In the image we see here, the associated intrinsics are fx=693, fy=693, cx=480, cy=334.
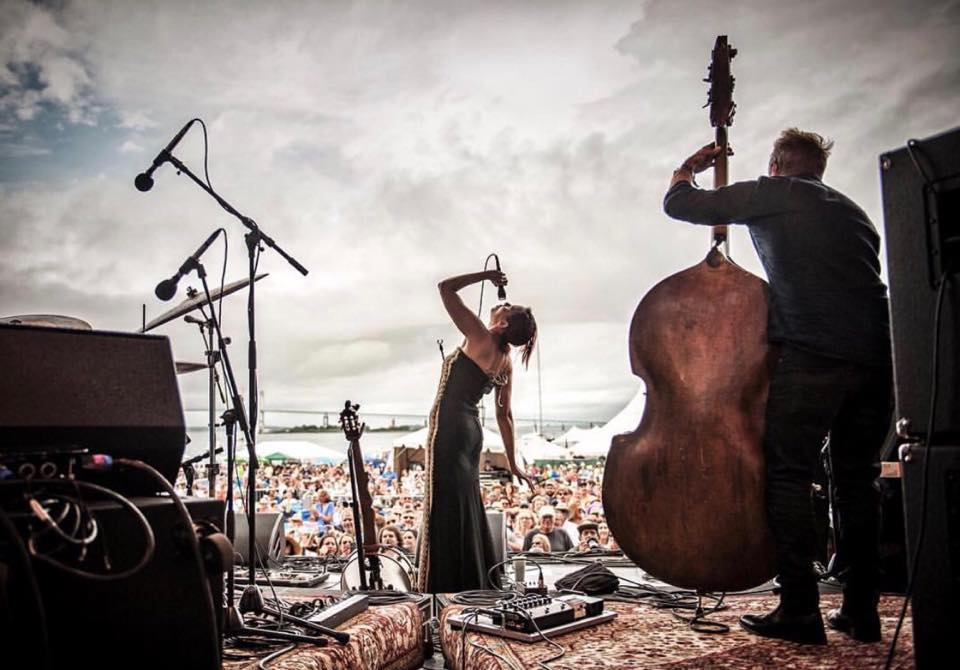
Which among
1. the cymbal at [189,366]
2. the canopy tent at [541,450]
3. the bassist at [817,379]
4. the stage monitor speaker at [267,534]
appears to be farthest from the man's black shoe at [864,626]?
the canopy tent at [541,450]

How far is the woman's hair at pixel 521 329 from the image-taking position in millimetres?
3480

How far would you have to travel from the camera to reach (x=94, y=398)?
1.23 metres

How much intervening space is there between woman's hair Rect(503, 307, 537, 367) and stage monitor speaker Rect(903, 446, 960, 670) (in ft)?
7.93

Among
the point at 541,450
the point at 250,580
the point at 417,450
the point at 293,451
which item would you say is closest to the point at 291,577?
the point at 250,580

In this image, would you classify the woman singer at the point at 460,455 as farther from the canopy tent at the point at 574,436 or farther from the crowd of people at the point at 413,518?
the canopy tent at the point at 574,436

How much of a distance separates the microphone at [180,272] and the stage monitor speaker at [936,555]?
246cm

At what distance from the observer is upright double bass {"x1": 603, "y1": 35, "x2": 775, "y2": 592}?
1860 millimetres

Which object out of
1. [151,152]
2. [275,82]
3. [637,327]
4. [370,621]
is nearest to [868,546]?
[637,327]

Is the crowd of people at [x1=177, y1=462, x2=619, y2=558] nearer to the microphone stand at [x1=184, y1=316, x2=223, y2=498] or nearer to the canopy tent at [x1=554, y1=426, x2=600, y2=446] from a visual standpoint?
the microphone stand at [x1=184, y1=316, x2=223, y2=498]

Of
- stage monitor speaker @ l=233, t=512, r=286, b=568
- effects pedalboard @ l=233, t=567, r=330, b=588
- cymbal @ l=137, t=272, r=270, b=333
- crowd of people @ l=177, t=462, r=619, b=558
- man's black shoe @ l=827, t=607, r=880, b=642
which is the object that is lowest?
crowd of people @ l=177, t=462, r=619, b=558

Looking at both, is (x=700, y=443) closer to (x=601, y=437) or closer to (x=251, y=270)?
(x=251, y=270)

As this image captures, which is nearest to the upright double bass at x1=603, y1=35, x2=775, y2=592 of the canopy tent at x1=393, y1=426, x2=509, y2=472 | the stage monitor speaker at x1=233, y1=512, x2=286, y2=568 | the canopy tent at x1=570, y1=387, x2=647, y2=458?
the stage monitor speaker at x1=233, y1=512, x2=286, y2=568

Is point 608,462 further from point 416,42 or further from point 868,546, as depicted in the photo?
point 416,42

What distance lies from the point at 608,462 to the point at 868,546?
720mm
